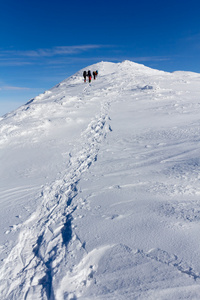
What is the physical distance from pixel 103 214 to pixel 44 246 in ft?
4.23

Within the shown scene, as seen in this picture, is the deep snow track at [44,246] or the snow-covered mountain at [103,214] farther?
the deep snow track at [44,246]

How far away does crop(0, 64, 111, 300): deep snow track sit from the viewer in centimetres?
315

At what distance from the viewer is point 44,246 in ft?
13.0

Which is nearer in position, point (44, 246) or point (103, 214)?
point (44, 246)

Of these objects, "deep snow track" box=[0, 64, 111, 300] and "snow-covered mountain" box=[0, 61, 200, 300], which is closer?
"snow-covered mountain" box=[0, 61, 200, 300]

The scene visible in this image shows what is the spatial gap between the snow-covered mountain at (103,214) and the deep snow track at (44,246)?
0.02 meters

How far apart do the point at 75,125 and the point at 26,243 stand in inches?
353

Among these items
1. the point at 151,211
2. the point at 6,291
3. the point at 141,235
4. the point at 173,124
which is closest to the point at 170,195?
the point at 151,211

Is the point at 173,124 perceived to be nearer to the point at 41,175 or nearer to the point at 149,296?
the point at 41,175

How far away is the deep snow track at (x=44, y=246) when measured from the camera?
124 inches

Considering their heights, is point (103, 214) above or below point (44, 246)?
above

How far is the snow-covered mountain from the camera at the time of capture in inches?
119

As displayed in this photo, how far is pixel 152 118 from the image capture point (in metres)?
12.2

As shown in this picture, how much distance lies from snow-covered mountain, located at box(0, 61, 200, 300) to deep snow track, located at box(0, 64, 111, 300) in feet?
0.06
